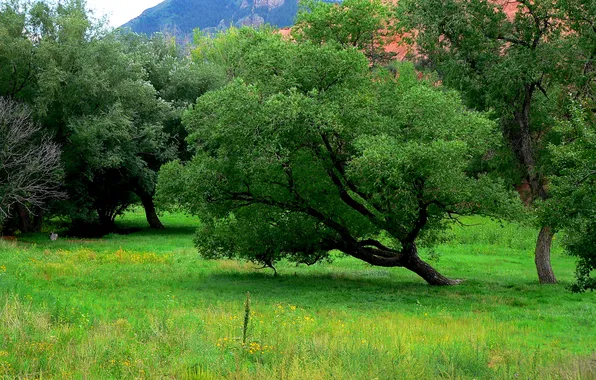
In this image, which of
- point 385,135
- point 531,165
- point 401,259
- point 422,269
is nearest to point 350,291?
point 401,259

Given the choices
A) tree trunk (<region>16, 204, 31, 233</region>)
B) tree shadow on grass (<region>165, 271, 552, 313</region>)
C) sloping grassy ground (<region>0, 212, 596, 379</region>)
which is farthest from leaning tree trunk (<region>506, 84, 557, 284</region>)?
tree trunk (<region>16, 204, 31, 233</region>)

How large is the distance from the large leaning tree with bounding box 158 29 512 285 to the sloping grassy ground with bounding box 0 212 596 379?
2.17 m

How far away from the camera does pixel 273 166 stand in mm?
17672

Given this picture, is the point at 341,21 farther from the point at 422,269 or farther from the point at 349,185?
the point at 422,269

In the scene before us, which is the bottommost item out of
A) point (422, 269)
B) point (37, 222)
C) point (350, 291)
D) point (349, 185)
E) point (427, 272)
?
point (350, 291)

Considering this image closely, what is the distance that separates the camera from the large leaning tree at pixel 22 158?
96.3 feet

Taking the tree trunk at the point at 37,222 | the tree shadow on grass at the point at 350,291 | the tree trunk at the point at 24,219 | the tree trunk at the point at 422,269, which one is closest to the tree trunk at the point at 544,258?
the tree shadow on grass at the point at 350,291

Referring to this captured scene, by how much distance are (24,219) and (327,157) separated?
26.3 m

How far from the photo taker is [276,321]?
12297 mm

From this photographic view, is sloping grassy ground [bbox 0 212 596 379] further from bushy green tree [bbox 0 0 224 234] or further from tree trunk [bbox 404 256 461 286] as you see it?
bushy green tree [bbox 0 0 224 234]

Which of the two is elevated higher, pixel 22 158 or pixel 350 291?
pixel 22 158

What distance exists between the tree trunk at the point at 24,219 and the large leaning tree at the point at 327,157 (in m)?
20.9

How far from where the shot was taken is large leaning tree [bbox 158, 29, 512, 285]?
17.0 metres

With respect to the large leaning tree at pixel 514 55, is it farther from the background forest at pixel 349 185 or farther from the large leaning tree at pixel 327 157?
the large leaning tree at pixel 327 157
